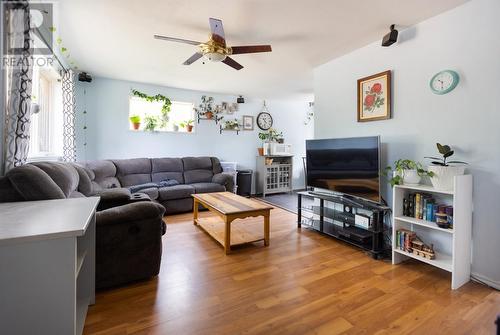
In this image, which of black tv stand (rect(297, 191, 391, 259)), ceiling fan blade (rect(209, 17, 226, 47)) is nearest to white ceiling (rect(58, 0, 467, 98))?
ceiling fan blade (rect(209, 17, 226, 47))

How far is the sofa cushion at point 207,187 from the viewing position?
435 cm

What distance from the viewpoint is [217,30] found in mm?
2275

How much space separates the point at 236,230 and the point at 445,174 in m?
→ 2.30

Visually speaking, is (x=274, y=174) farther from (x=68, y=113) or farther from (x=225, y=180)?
(x=68, y=113)

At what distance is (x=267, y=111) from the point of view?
613 centimetres

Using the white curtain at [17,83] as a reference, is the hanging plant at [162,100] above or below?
above

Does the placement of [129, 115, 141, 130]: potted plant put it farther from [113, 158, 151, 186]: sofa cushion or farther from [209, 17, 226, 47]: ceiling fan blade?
[209, 17, 226, 47]: ceiling fan blade

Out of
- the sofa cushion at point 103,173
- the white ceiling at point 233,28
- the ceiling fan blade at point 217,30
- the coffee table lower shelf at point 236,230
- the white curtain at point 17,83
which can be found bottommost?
the coffee table lower shelf at point 236,230

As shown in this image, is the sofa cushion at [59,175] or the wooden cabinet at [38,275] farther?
the sofa cushion at [59,175]

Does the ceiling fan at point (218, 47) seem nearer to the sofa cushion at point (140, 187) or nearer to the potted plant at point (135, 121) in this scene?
the sofa cushion at point (140, 187)

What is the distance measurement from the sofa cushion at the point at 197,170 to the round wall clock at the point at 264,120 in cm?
171

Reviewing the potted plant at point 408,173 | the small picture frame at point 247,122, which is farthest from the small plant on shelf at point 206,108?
the potted plant at point 408,173

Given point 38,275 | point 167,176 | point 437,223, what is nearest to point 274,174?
point 167,176

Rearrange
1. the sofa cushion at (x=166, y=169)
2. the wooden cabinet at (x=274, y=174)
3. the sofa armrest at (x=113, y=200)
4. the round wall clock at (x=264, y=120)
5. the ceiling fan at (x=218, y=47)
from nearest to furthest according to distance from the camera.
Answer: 1. the ceiling fan at (x=218, y=47)
2. the sofa armrest at (x=113, y=200)
3. the sofa cushion at (x=166, y=169)
4. the wooden cabinet at (x=274, y=174)
5. the round wall clock at (x=264, y=120)
